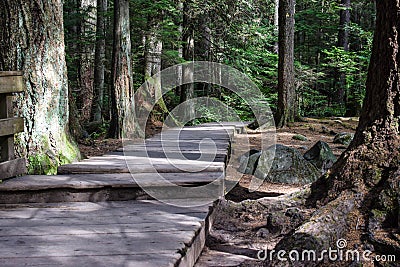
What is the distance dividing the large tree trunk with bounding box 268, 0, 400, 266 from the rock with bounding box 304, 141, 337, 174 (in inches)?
160

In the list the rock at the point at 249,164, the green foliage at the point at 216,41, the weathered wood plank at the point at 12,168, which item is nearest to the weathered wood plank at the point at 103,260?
the weathered wood plank at the point at 12,168

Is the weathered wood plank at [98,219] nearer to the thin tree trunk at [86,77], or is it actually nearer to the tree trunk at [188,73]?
the tree trunk at [188,73]

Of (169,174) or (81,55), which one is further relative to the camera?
(81,55)

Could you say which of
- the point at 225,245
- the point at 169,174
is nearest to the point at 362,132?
the point at 225,245

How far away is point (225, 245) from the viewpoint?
4191 mm

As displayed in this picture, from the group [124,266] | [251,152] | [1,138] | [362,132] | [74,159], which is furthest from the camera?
[251,152]

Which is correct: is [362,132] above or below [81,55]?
below

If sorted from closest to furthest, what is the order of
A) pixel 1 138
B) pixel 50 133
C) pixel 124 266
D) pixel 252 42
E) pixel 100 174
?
pixel 124 266 < pixel 1 138 < pixel 100 174 < pixel 50 133 < pixel 252 42

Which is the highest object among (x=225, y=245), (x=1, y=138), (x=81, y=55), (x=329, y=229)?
(x=81, y=55)

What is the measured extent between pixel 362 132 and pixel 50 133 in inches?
136

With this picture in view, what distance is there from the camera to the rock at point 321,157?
8349 mm

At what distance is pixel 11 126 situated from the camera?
4504 millimetres

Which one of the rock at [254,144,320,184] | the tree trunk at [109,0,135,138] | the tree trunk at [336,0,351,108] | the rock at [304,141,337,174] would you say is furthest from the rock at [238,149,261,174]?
the tree trunk at [336,0,351,108]

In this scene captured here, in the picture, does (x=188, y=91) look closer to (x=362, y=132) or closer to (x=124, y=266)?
(x=362, y=132)
